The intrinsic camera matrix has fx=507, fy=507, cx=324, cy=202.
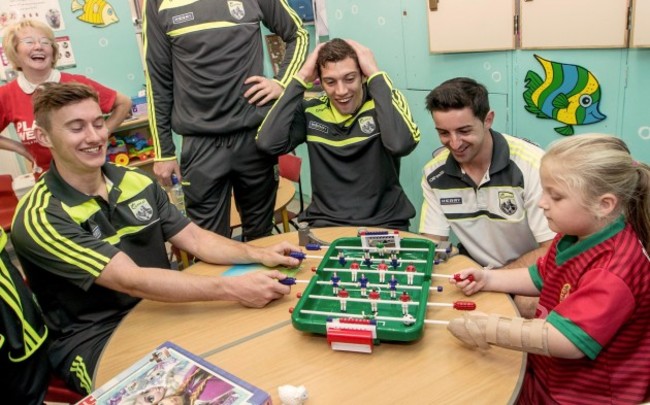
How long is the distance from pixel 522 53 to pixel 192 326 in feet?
7.54

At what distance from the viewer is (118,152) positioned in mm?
5102

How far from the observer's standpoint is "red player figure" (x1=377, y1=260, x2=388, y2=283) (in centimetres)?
170

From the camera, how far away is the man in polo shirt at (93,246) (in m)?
1.72

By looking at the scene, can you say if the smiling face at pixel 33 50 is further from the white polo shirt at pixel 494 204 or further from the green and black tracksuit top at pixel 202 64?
the white polo shirt at pixel 494 204

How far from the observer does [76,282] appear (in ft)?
5.69

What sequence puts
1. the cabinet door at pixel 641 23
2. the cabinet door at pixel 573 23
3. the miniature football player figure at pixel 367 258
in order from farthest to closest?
the cabinet door at pixel 573 23
the cabinet door at pixel 641 23
the miniature football player figure at pixel 367 258

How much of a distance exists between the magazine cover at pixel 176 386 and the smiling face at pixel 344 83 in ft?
5.13

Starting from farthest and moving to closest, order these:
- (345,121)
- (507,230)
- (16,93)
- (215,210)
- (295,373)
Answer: (16,93)
(215,210)
(345,121)
(507,230)
(295,373)

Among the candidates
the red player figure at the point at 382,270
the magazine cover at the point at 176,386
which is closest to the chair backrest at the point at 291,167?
the red player figure at the point at 382,270

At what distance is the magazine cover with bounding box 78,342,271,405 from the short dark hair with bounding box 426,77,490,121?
4.45 ft

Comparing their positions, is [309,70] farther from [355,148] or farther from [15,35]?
[15,35]

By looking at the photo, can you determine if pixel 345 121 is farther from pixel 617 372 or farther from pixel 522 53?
pixel 617 372

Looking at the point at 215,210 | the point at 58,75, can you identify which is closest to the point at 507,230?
the point at 215,210

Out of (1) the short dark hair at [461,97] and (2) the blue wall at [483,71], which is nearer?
(1) the short dark hair at [461,97]
